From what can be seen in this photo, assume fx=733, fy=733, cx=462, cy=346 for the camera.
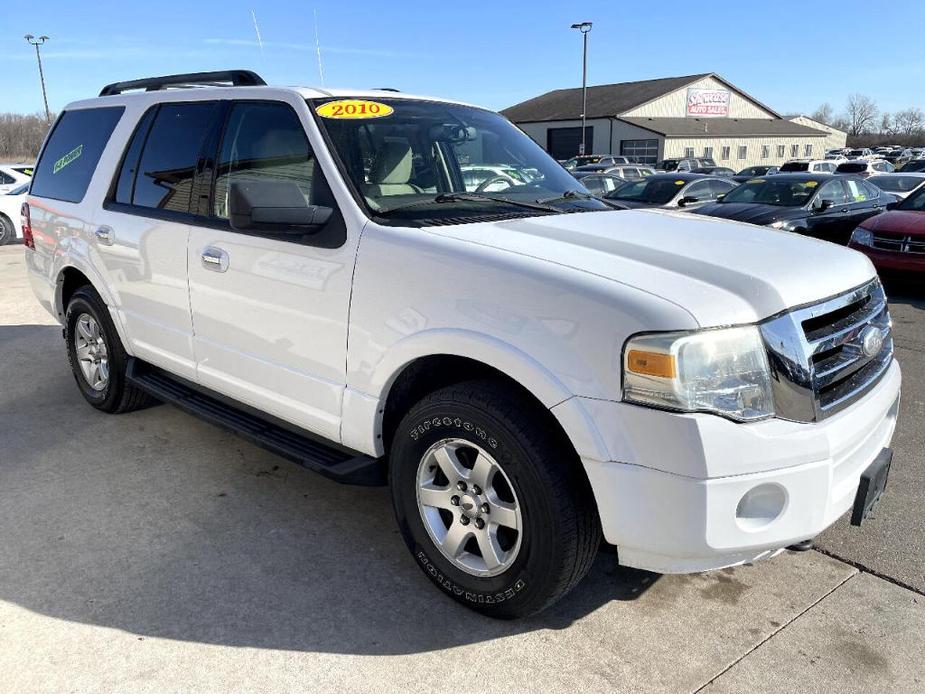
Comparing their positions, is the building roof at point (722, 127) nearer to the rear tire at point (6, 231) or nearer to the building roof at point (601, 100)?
the building roof at point (601, 100)

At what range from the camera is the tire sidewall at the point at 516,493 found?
95.8 inches

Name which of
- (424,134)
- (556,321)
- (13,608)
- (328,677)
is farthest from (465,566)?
(424,134)

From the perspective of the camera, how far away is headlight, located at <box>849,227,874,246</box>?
8922 millimetres

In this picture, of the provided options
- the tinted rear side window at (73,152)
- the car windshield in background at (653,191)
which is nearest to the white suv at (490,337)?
the tinted rear side window at (73,152)

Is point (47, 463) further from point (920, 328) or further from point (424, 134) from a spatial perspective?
point (920, 328)

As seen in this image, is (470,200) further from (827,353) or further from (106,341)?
(106,341)

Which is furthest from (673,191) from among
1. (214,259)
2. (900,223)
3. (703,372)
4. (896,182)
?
(703,372)

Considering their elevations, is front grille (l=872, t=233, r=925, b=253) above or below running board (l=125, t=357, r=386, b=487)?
above

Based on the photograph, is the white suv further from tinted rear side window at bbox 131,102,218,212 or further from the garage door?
the garage door

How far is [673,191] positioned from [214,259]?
11.7m

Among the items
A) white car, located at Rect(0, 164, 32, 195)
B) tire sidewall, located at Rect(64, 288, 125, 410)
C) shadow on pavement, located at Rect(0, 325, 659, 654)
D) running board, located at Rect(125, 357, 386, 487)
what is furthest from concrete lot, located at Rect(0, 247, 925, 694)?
white car, located at Rect(0, 164, 32, 195)

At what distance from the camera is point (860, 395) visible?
2.59 m

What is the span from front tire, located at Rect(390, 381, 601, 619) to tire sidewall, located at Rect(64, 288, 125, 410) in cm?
250

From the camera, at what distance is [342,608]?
2.83 metres
